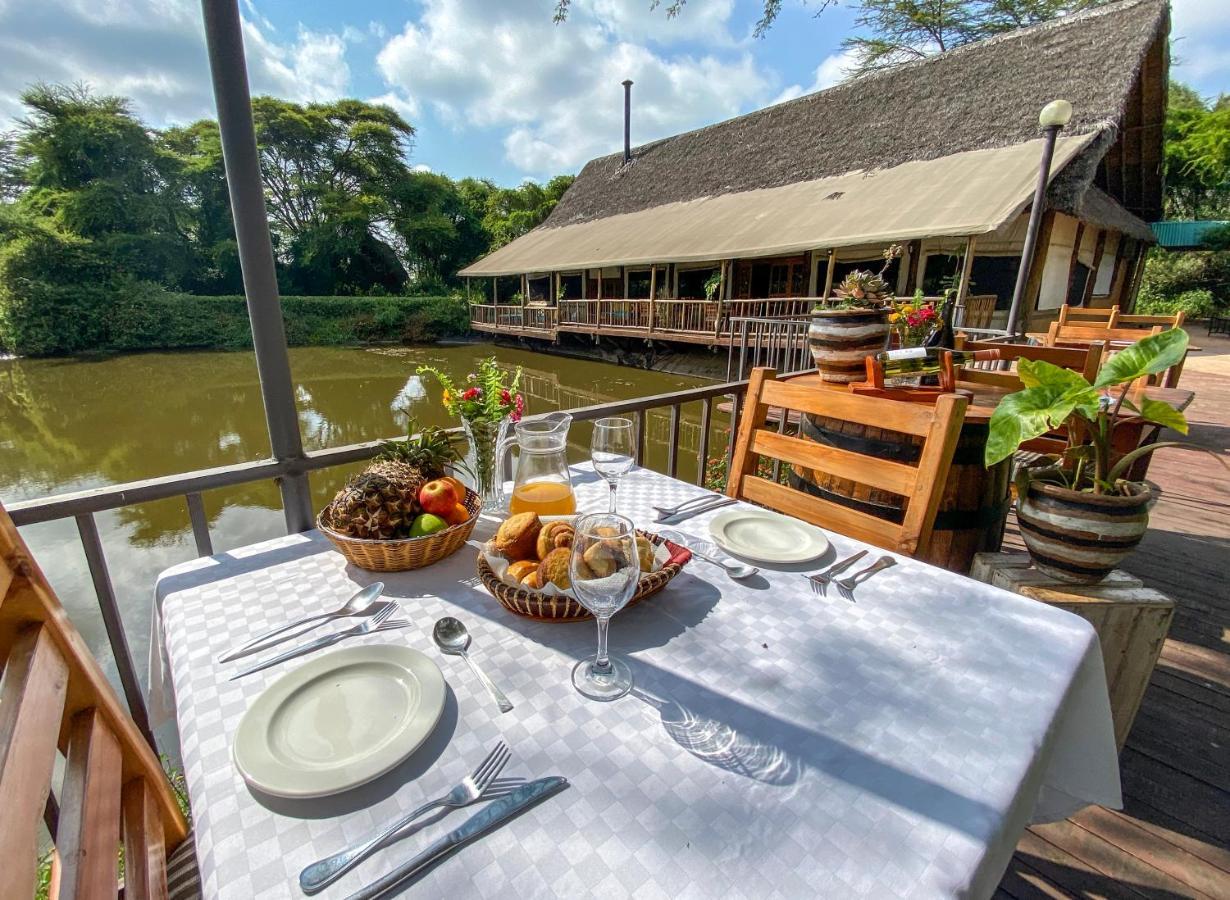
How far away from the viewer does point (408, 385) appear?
10.9m

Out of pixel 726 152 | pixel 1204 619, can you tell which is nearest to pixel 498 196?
pixel 726 152

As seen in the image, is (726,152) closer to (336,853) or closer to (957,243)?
(957,243)

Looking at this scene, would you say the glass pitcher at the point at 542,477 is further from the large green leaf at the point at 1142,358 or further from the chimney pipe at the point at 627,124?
the chimney pipe at the point at 627,124

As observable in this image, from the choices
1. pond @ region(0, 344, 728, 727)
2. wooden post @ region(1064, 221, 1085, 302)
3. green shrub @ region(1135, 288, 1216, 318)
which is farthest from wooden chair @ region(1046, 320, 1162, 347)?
green shrub @ region(1135, 288, 1216, 318)

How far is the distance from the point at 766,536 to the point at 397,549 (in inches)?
29.1

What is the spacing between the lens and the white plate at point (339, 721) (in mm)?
552

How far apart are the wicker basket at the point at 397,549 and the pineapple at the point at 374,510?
2cm

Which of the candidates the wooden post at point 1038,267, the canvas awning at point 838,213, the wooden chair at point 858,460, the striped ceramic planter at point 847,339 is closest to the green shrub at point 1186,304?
the wooden post at point 1038,267

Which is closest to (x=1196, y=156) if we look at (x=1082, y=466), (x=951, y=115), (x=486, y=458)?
(x=951, y=115)

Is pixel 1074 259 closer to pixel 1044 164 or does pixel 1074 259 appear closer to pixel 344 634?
pixel 1044 164

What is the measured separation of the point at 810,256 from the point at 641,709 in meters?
11.5

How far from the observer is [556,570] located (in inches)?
32.5

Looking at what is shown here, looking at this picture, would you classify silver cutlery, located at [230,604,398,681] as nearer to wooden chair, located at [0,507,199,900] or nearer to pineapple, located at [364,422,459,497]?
wooden chair, located at [0,507,199,900]

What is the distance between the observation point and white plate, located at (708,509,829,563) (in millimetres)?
1045
